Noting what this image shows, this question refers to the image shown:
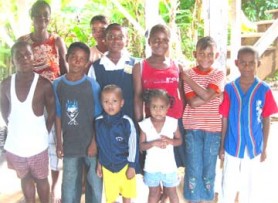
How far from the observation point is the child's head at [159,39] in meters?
2.94

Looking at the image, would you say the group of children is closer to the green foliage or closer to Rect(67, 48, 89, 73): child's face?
Rect(67, 48, 89, 73): child's face

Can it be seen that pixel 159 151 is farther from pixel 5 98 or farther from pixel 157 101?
pixel 5 98

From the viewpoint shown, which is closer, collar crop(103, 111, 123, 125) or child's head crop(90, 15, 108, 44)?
collar crop(103, 111, 123, 125)

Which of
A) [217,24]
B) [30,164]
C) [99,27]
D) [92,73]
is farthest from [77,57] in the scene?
[217,24]

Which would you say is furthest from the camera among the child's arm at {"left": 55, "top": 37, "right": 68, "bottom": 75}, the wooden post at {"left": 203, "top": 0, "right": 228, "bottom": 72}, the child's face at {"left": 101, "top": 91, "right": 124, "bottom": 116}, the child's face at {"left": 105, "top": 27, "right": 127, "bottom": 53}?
the wooden post at {"left": 203, "top": 0, "right": 228, "bottom": 72}

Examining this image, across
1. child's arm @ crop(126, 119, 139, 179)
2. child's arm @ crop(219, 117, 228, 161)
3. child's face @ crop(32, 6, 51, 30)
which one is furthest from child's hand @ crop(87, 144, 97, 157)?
child's face @ crop(32, 6, 51, 30)

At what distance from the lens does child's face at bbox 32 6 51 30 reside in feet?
10.6

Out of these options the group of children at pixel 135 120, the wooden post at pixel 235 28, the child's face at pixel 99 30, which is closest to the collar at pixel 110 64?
the group of children at pixel 135 120

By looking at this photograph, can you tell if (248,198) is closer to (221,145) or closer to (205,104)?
(221,145)

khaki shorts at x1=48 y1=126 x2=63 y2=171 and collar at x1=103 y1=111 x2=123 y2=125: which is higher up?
collar at x1=103 y1=111 x2=123 y2=125

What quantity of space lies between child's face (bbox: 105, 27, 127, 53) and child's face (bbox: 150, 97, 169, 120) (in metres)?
0.50

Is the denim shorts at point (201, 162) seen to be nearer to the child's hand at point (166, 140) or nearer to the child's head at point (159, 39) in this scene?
the child's hand at point (166, 140)

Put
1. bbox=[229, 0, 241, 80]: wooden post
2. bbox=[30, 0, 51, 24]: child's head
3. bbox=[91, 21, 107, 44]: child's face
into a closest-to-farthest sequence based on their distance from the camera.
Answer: bbox=[30, 0, 51, 24]: child's head, bbox=[91, 21, 107, 44]: child's face, bbox=[229, 0, 241, 80]: wooden post

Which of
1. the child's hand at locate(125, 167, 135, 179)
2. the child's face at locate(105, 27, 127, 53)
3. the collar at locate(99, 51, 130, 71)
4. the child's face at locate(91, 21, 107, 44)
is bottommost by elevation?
the child's hand at locate(125, 167, 135, 179)
